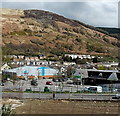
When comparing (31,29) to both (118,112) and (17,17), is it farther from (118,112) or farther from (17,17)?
(118,112)

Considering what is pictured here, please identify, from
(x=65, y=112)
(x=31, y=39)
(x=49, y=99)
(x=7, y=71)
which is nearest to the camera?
(x=65, y=112)

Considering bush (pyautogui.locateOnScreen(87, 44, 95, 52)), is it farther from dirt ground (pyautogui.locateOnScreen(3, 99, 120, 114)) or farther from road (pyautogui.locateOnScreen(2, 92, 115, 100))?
dirt ground (pyautogui.locateOnScreen(3, 99, 120, 114))

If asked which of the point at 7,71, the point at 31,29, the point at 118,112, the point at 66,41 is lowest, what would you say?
the point at 118,112

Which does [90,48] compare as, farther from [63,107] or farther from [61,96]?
[63,107]

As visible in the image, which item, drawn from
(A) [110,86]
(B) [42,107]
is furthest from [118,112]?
(A) [110,86]

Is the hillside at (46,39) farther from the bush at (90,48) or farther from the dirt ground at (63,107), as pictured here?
the dirt ground at (63,107)

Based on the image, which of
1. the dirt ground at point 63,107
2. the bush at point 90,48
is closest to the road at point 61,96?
the dirt ground at point 63,107
